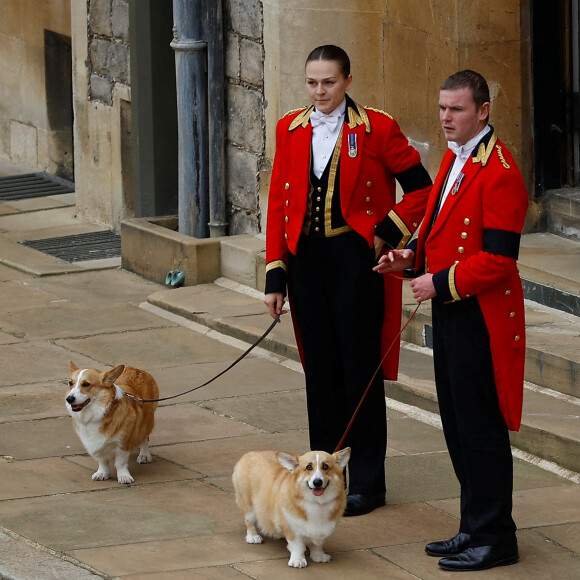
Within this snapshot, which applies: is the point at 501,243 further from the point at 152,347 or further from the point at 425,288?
the point at 152,347

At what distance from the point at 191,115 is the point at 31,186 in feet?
15.1

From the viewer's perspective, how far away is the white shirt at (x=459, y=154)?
5953 millimetres

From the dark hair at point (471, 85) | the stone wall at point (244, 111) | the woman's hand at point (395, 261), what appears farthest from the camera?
the stone wall at point (244, 111)

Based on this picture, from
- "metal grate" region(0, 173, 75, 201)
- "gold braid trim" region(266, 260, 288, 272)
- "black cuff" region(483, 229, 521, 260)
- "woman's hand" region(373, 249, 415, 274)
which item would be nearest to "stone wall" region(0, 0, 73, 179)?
"metal grate" region(0, 173, 75, 201)

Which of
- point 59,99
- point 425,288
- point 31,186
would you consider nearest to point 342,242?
point 425,288

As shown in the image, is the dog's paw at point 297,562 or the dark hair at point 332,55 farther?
the dark hair at point 332,55

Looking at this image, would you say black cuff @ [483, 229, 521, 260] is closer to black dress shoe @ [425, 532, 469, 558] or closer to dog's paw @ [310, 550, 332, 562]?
black dress shoe @ [425, 532, 469, 558]

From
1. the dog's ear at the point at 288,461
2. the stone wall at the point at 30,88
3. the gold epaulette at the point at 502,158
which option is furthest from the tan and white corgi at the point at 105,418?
the stone wall at the point at 30,88

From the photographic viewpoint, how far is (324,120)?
262 inches

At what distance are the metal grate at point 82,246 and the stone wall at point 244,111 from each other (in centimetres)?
157

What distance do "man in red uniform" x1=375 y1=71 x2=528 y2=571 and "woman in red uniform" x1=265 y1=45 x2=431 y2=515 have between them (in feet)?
1.53

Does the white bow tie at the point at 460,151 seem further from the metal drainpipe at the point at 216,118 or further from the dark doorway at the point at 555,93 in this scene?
the metal drainpipe at the point at 216,118

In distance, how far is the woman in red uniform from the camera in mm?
6633

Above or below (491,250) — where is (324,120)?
above
